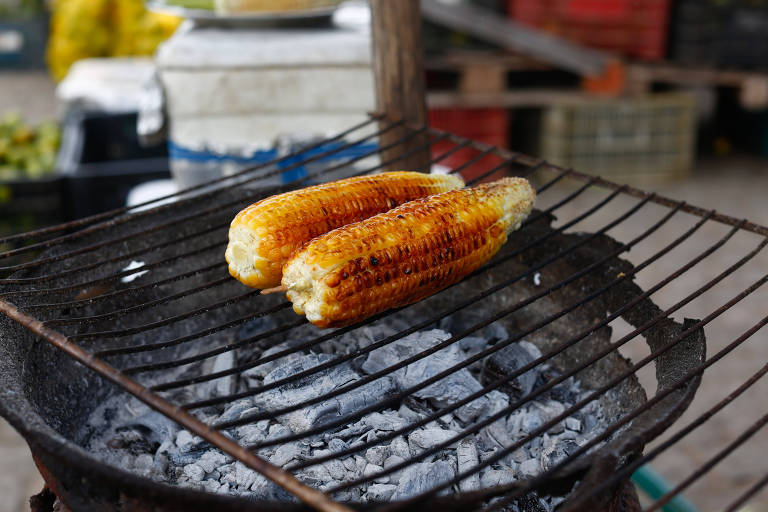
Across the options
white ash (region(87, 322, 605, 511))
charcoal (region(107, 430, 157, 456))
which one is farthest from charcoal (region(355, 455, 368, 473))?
charcoal (region(107, 430, 157, 456))

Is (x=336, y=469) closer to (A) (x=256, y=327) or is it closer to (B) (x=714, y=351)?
(A) (x=256, y=327)

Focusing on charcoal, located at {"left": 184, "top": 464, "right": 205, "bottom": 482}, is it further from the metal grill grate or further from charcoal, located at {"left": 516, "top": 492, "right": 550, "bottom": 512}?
charcoal, located at {"left": 516, "top": 492, "right": 550, "bottom": 512}

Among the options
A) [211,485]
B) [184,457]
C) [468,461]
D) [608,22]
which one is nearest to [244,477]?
[211,485]

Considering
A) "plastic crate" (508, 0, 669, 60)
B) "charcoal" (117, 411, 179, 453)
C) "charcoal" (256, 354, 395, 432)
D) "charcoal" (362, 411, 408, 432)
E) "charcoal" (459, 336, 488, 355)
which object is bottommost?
"charcoal" (117, 411, 179, 453)

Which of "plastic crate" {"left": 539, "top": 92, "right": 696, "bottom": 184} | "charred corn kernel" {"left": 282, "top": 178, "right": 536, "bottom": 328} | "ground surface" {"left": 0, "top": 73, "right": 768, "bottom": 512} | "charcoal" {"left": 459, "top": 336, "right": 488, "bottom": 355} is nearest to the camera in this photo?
"charred corn kernel" {"left": 282, "top": 178, "right": 536, "bottom": 328}

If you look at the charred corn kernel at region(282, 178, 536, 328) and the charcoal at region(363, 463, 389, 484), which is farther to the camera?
the charcoal at region(363, 463, 389, 484)

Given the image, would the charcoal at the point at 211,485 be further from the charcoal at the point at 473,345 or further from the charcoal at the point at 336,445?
the charcoal at the point at 473,345

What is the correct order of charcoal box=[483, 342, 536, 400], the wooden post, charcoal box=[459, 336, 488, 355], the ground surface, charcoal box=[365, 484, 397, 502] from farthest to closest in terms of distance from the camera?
the ground surface, the wooden post, charcoal box=[459, 336, 488, 355], charcoal box=[483, 342, 536, 400], charcoal box=[365, 484, 397, 502]
